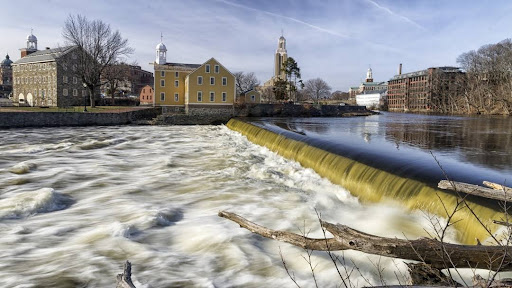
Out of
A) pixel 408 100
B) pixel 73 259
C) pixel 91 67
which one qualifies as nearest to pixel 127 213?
pixel 73 259

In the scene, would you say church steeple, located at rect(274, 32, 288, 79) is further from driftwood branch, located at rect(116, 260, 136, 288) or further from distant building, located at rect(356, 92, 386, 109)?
driftwood branch, located at rect(116, 260, 136, 288)

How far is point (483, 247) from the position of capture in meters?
2.89

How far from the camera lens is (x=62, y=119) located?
115 feet

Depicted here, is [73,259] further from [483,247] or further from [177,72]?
[177,72]

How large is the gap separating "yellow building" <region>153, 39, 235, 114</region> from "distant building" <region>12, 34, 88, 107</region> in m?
15.8

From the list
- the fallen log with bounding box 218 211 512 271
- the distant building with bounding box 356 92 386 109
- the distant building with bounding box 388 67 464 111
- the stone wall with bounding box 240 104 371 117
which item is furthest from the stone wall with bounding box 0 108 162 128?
the distant building with bounding box 356 92 386 109

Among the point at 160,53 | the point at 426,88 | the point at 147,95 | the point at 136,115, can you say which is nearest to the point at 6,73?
the point at 147,95

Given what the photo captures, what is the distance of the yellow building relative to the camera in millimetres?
49344

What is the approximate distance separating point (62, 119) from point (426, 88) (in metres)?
96.2

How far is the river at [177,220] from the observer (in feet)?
17.1

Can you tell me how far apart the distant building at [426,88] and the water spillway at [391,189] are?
88235mm

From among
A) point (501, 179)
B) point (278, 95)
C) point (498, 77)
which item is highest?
point (498, 77)

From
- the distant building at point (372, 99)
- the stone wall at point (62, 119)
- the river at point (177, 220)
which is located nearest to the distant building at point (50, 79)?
the stone wall at point (62, 119)

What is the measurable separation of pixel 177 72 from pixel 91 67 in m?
12.4
